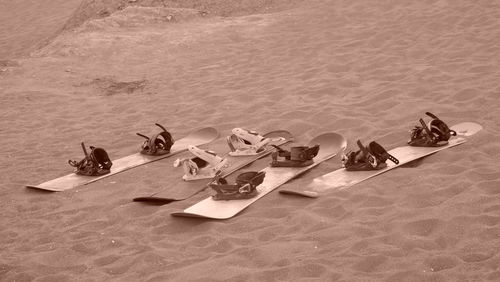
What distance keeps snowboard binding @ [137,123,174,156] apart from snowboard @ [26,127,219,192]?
0.05 m

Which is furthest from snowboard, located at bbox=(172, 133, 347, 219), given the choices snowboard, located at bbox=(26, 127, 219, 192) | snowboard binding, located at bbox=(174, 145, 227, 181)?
snowboard, located at bbox=(26, 127, 219, 192)

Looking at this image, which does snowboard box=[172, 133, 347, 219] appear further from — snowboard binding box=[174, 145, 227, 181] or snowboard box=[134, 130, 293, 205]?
snowboard binding box=[174, 145, 227, 181]

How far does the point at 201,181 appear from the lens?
6754mm

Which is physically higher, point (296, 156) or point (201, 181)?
point (296, 156)

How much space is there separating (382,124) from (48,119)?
14.7ft

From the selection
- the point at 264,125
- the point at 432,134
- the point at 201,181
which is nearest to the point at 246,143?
the point at 201,181

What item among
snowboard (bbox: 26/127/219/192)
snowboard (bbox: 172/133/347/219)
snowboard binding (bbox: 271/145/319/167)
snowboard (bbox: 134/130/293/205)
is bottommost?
snowboard (bbox: 26/127/219/192)

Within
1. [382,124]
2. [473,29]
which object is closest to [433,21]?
[473,29]

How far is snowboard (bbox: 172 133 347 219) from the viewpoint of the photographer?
585 cm

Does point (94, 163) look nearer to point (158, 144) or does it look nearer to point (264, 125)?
point (158, 144)

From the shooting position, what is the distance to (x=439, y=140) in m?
6.73

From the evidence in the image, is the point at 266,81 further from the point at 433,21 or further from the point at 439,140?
the point at 439,140

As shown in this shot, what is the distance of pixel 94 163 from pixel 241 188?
1.91 meters

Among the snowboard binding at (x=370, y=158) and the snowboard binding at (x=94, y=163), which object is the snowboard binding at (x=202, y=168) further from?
the snowboard binding at (x=370, y=158)
